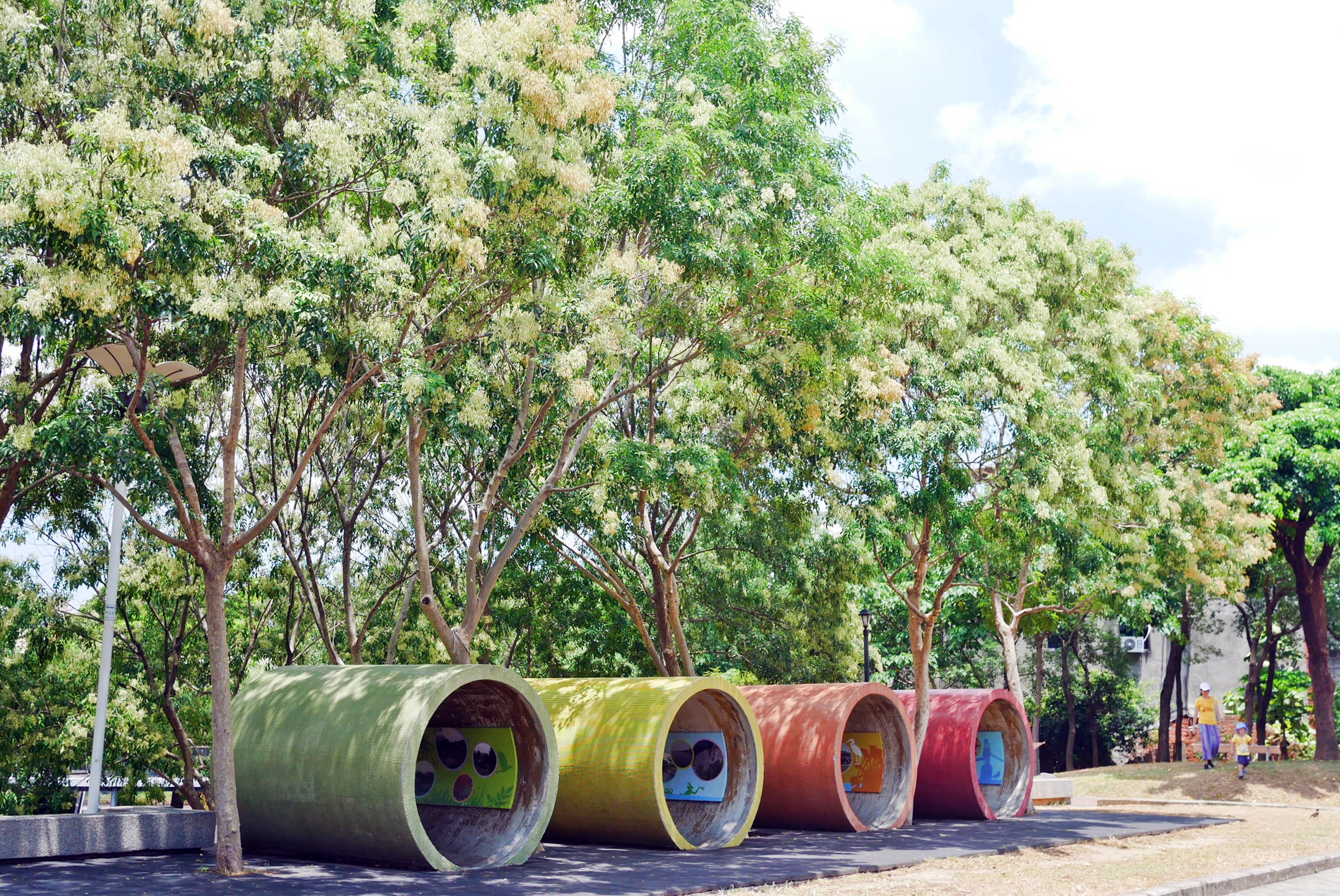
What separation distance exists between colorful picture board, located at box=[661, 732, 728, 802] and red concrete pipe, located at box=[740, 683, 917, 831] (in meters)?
0.73

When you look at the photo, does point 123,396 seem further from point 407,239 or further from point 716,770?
point 716,770

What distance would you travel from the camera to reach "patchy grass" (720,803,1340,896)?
11.1 meters

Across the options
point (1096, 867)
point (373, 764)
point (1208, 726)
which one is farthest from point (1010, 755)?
point (373, 764)

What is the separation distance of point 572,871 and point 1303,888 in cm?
753

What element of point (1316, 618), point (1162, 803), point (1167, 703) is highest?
point (1316, 618)

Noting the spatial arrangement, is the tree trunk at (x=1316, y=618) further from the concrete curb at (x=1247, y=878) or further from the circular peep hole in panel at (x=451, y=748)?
the circular peep hole in panel at (x=451, y=748)

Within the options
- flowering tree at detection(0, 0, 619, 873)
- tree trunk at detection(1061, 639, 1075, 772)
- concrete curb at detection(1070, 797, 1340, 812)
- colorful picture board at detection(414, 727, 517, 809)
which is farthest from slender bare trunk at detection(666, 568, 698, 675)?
tree trunk at detection(1061, 639, 1075, 772)

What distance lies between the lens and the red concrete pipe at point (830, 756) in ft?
56.1

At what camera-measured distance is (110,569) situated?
13.4 metres

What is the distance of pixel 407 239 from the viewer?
39.1ft

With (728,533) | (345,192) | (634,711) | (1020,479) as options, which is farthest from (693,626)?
(345,192)

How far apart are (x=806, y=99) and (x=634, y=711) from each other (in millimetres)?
8408

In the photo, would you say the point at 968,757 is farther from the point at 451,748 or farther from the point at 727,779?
the point at 451,748

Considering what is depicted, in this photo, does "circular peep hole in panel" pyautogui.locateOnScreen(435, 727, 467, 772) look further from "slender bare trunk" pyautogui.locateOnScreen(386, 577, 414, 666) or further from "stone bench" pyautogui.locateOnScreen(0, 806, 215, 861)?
"slender bare trunk" pyautogui.locateOnScreen(386, 577, 414, 666)
